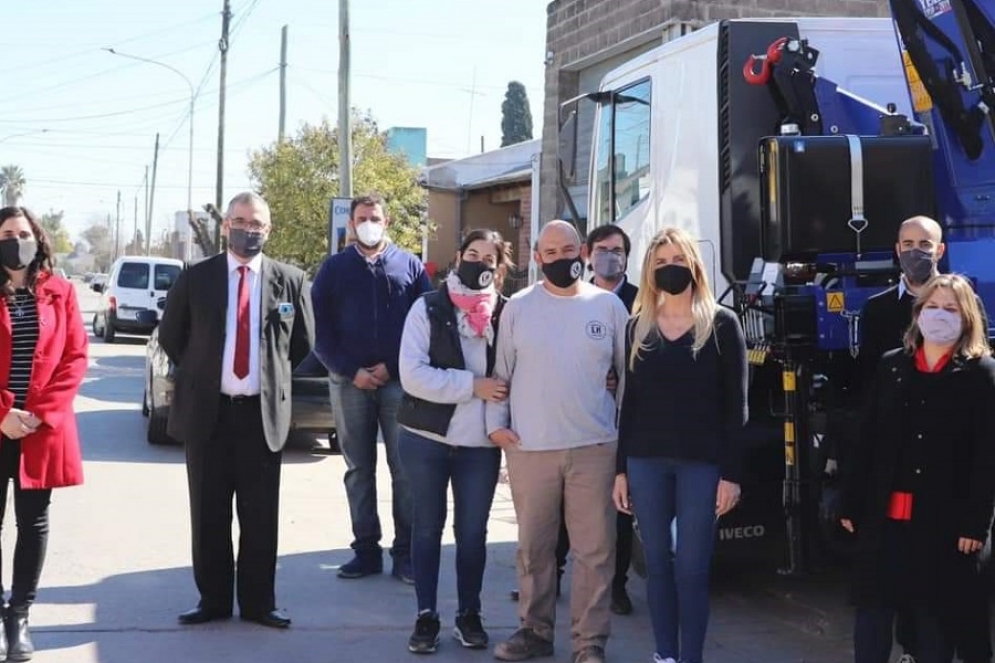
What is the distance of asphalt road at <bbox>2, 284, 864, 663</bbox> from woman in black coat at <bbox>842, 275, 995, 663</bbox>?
3.85 feet

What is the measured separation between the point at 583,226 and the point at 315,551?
2.88 meters

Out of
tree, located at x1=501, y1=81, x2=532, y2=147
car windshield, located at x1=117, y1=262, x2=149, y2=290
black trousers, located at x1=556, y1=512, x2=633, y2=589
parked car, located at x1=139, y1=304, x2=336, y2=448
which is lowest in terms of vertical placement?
black trousers, located at x1=556, y1=512, x2=633, y2=589

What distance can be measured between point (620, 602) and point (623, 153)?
122 inches

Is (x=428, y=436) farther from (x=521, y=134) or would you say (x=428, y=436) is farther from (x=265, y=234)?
(x=521, y=134)

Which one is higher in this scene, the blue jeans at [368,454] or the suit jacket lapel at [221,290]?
the suit jacket lapel at [221,290]

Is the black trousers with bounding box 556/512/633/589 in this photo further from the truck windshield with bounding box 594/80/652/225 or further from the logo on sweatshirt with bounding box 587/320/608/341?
the truck windshield with bounding box 594/80/652/225

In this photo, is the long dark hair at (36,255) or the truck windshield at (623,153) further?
the truck windshield at (623,153)

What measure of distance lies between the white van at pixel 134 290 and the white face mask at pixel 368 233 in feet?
70.5

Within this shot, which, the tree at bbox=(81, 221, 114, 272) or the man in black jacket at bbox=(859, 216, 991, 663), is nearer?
the man in black jacket at bbox=(859, 216, 991, 663)

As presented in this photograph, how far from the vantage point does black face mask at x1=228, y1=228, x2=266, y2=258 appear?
610cm

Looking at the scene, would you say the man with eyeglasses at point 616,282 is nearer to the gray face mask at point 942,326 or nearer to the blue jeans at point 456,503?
the blue jeans at point 456,503

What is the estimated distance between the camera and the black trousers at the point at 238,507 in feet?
19.9

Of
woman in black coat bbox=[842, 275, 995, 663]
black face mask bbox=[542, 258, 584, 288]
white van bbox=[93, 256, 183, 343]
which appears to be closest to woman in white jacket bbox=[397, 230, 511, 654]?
black face mask bbox=[542, 258, 584, 288]

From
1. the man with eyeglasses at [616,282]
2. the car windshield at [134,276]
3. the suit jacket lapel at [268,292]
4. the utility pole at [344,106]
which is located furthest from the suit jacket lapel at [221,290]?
the car windshield at [134,276]
